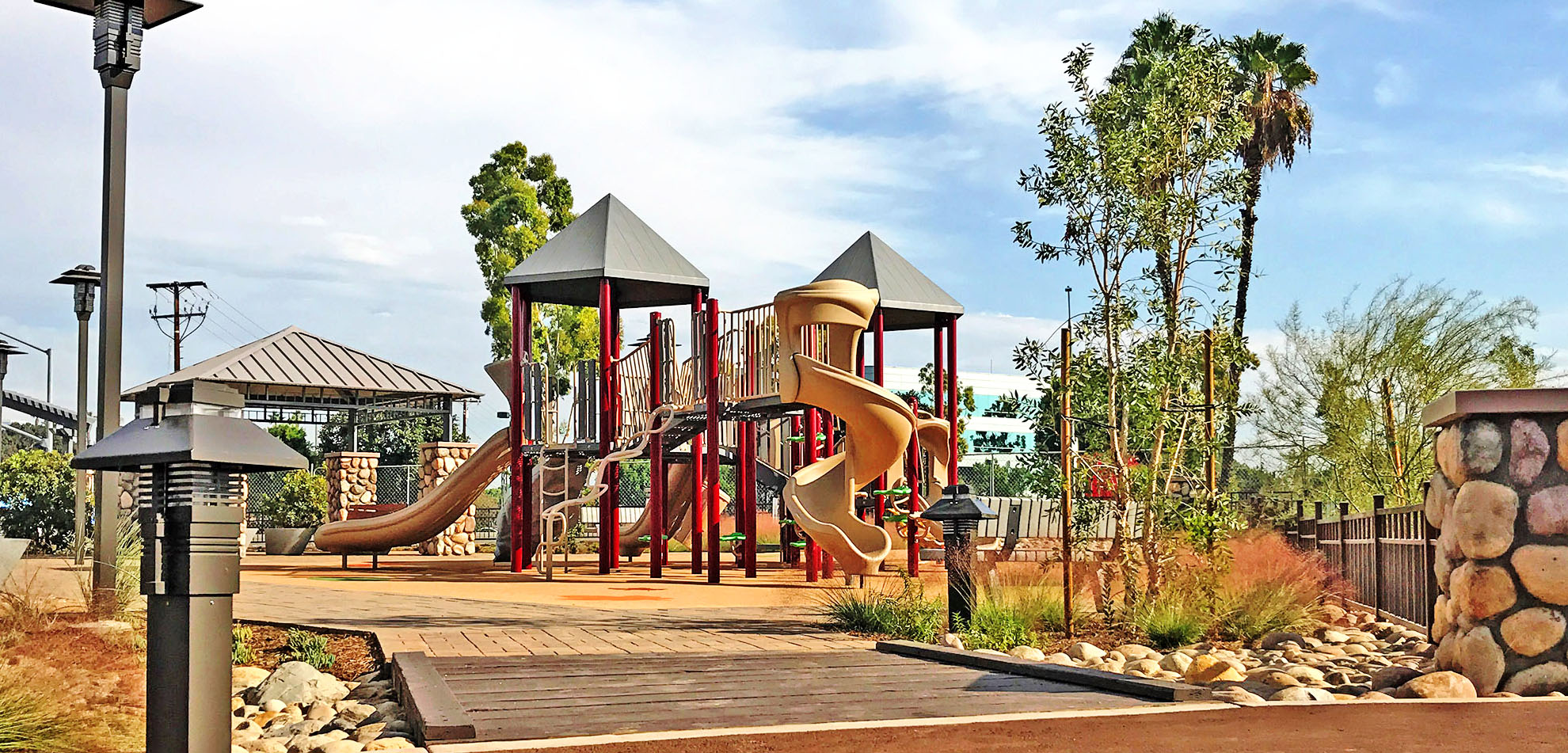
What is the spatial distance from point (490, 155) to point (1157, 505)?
29.0 meters

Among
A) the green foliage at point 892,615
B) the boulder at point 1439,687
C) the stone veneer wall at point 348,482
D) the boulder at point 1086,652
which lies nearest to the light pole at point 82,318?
the stone veneer wall at point 348,482

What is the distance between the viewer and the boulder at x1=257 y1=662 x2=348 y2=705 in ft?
25.8

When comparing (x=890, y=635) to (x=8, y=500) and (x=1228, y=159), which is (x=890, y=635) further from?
(x=8, y=500)

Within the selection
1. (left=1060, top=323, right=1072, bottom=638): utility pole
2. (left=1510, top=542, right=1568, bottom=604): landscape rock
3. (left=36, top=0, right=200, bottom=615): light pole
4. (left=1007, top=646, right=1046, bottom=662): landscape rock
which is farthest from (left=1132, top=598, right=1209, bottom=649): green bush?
(left=36, top=0, right=200, bottom=615): light pole

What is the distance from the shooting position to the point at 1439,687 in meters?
7.36

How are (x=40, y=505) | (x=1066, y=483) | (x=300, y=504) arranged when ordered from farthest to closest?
1. (x=300, y=504)
2. (x=40, y=505)
3. (x=1066, y=483)

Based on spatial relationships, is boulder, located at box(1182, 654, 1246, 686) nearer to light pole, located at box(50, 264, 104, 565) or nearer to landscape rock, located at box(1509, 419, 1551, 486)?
landscape rock, located at box(1509, 419, 1551, 486)

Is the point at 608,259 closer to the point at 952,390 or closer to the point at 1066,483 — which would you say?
the point at 952,390

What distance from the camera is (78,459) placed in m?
4.62

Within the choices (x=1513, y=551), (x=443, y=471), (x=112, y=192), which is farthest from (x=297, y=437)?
(x=1513, y=551)

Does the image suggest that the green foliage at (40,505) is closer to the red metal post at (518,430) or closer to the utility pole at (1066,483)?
the red metal post at (518,430)

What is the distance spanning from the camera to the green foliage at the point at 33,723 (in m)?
5.72

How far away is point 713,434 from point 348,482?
14.9 m

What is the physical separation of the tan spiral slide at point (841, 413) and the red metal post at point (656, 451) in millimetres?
2522
